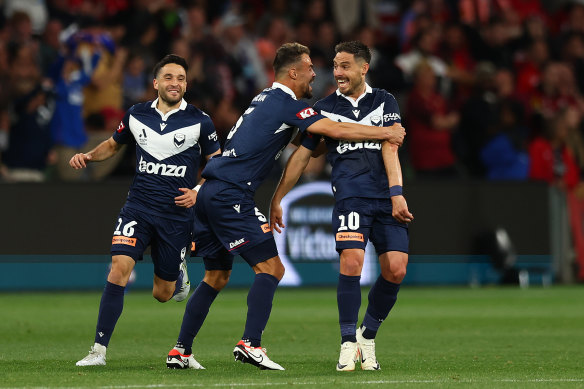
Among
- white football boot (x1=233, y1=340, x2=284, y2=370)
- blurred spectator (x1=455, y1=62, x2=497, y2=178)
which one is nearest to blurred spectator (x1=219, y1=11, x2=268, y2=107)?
blurred spectator (x1=455, y1=62, x2=497, y2=178)

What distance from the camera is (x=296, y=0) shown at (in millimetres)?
22562

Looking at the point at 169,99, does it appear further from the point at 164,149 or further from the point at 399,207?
the point at 399,207

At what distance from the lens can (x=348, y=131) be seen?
8.64 metres

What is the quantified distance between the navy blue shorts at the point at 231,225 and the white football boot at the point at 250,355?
2.07ft

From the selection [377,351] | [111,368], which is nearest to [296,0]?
[377,351]

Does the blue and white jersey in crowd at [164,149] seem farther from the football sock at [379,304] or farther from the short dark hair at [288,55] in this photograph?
the football sock at [379,304]

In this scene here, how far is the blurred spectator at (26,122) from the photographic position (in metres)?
17.3

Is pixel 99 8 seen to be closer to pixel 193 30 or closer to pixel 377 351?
pixel 193 30

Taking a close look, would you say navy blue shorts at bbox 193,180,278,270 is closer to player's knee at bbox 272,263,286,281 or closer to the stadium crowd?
player's knee at bbox 272,263,286,281

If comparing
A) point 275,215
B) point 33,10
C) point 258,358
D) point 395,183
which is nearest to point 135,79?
point 33,10

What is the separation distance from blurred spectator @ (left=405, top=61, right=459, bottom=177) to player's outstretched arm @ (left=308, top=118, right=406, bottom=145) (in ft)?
35.0

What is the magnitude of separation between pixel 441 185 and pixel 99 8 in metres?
6.60

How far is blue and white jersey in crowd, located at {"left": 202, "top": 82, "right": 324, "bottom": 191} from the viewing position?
8719 millimetres

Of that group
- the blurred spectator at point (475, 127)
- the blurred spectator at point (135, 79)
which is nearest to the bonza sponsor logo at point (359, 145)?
the blurred spectator at point (135, 79)
